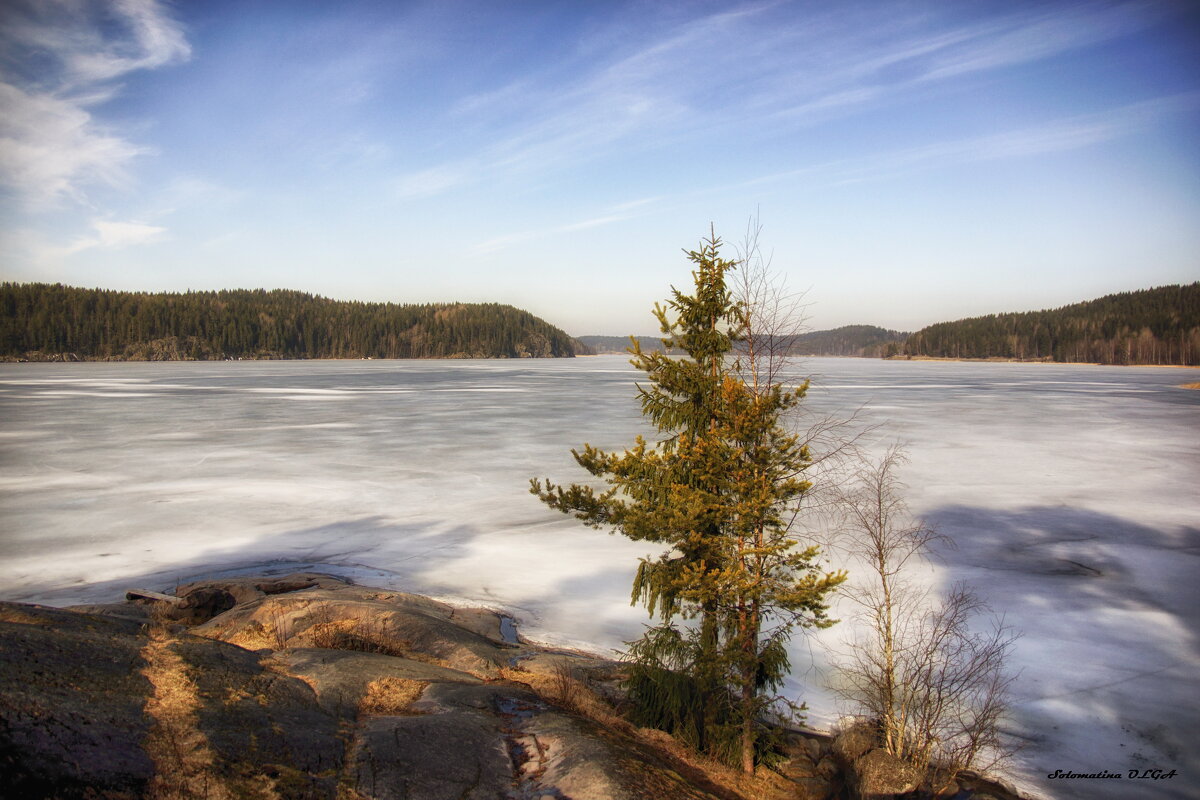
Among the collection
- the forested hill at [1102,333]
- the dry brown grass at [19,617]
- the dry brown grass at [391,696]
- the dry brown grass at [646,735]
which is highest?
the forested hill at [1102,333]

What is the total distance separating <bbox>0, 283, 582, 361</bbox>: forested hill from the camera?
489 feet

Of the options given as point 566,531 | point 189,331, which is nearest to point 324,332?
point 189,331

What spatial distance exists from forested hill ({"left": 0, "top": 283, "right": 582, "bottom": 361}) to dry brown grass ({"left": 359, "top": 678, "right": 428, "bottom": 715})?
18177 cm

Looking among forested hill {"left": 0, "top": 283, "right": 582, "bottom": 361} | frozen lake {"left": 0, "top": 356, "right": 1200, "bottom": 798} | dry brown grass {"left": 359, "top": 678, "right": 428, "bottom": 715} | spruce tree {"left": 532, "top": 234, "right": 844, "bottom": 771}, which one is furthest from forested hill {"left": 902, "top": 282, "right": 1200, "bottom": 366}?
dry brown grass {"left": 359, "top": 678, "right": 428, "bottom": 715}

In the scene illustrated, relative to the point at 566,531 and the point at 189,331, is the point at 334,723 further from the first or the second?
the point at 189,331

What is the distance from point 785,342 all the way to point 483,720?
498 centimetres

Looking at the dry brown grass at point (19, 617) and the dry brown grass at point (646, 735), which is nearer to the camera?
the dry brown grass at point (19, 617)

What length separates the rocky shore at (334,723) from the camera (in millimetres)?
4426

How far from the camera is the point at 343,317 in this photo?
19750 centimetres

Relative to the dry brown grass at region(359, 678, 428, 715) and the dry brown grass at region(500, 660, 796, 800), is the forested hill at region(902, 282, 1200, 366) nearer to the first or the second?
the dry brown grass at region(500, 660, 796, 800)

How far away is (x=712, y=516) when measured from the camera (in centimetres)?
738

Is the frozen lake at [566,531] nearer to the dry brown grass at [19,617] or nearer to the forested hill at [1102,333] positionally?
the dry brown grass at [19,617]

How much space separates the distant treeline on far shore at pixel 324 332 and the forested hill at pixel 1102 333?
24cm

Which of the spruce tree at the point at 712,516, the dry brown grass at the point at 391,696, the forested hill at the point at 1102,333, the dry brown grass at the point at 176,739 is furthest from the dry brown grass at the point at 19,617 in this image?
the forested hill at the point at 1102,333
